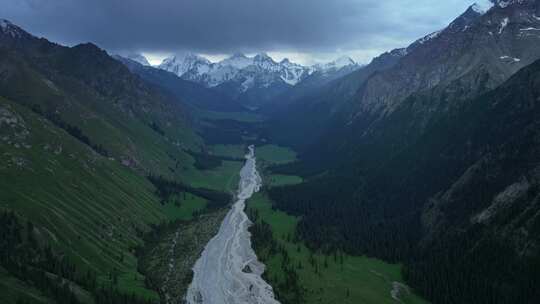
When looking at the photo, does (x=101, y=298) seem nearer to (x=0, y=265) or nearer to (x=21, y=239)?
(x=0, y=265)

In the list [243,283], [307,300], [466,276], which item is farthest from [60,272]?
[466,276]

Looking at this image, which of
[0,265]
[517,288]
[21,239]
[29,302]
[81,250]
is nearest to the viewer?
[29,302]

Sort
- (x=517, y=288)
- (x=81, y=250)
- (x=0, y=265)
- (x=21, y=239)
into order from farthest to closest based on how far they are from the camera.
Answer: (x=81, y=250) < (x=21, y=239) < (x=517, y=288) < (x=0, y=265)

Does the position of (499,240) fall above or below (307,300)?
above

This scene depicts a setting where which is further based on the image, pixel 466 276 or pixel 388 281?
pixel 388 281

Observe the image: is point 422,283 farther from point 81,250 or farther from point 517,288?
point 81,250

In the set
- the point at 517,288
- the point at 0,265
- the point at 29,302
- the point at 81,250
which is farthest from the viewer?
the point at 81,250

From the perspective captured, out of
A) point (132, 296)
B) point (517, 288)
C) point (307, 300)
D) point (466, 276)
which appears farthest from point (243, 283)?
point (517, 288)

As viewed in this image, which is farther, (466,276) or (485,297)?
(466,276)

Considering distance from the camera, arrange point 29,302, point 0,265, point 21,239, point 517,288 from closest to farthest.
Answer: point 29,302 < point 0,265 < point 517,288 < point 21,239
